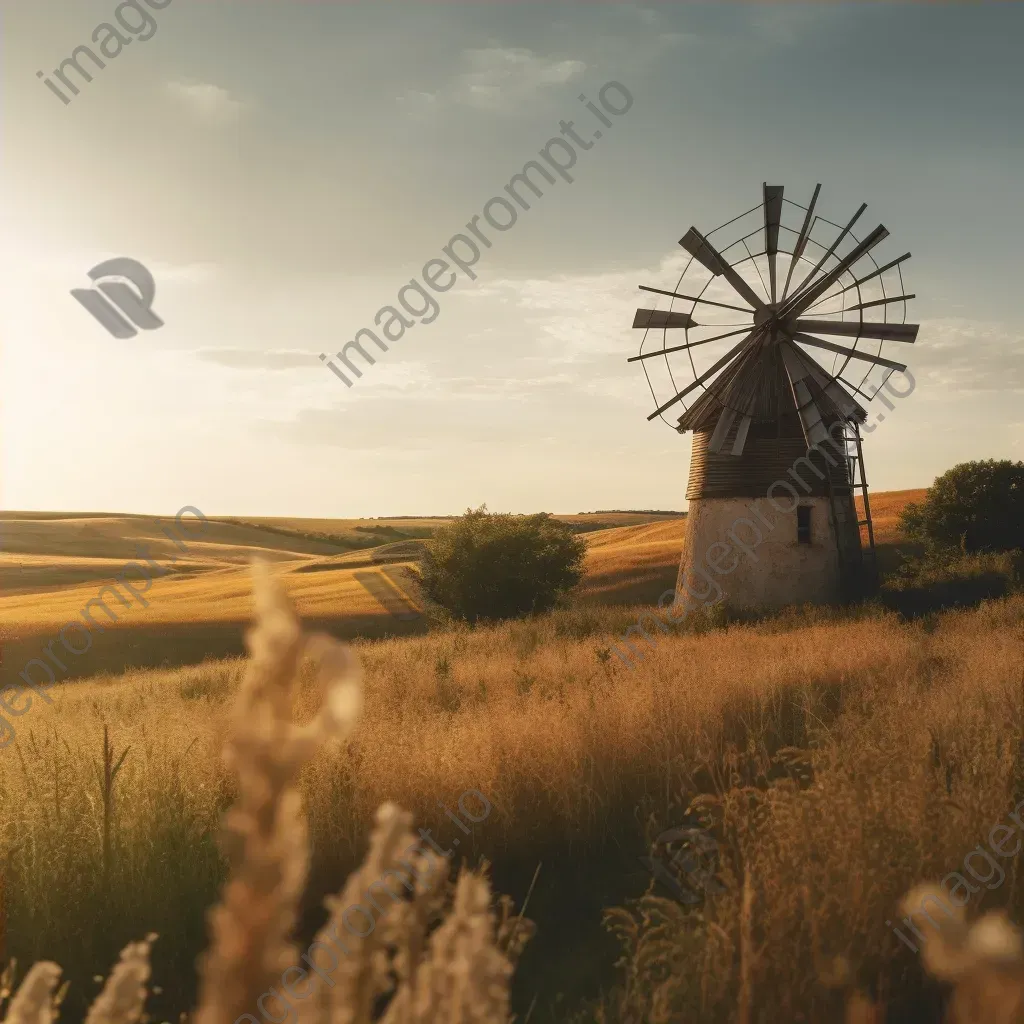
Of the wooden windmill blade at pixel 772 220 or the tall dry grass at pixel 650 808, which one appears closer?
the tall dry grass at pixel 650 808

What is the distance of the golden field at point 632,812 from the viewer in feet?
11.9

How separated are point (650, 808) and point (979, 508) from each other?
27363 mm

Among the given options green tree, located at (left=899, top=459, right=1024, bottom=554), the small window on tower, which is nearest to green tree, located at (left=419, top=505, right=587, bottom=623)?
the small window on tower

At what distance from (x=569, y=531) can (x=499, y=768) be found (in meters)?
22.7

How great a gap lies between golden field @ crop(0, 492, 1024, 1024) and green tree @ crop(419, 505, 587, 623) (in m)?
15.7

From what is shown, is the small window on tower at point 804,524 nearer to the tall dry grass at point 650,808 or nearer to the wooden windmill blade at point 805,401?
the wooden windmill blade at point 805,401

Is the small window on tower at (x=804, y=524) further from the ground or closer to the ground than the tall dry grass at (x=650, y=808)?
further from the ground

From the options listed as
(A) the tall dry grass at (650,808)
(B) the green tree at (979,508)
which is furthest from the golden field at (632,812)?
(B) the green tree at (979,508)

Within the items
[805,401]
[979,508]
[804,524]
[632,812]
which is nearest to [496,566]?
[804,524]

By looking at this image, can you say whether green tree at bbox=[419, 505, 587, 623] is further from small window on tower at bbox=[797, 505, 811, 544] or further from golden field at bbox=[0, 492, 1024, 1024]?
golden field at bbox=[0, 492, 1024, 1024]

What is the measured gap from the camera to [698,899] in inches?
175

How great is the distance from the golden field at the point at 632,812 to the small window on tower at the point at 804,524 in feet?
35.6

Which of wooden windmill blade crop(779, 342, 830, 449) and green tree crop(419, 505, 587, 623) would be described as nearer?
wooden windmill blade crop(779, 342, 830, 449)

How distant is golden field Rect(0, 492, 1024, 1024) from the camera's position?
3.64 metres
